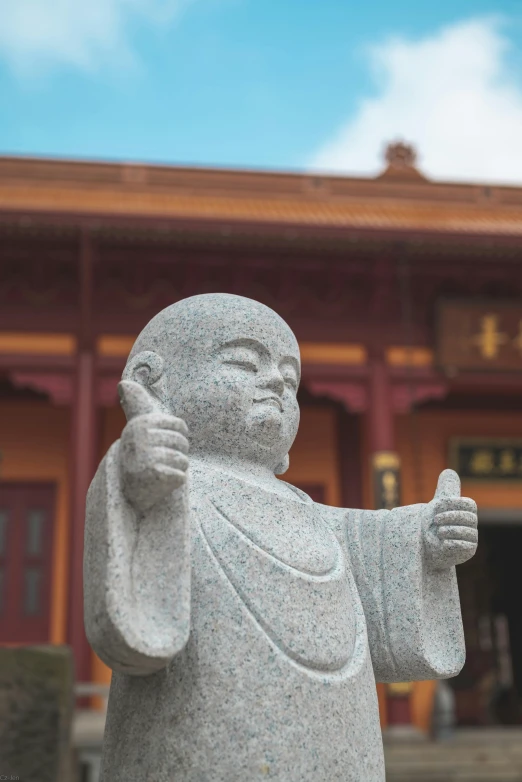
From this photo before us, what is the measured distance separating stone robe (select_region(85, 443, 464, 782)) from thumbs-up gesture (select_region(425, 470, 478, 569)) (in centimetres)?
14

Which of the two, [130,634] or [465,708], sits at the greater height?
[130,634]

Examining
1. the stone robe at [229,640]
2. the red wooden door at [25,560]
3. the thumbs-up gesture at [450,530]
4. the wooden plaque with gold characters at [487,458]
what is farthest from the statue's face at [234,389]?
the wooden plaque with gold characters at [487,458]

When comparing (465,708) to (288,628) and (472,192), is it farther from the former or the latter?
(288,628)

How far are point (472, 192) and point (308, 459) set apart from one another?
5.06 meters

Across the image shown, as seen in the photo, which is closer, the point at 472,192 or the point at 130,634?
the point at 130,634

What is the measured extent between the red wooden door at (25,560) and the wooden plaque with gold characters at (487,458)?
4.19 m

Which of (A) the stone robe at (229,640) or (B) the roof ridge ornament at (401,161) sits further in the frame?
(B) the roof ridge ornament at (401,161)

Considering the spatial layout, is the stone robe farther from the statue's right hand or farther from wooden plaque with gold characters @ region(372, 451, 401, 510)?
wooden plaque with gold characters @ region(372, 451, 401, 510)

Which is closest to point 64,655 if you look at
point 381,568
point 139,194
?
point 381,568

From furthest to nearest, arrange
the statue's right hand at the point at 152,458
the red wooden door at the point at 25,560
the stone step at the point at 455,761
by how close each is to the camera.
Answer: the red wooden door at the point at 25,560 < the stone step at the point at 455,761 < the statue's right hand at the point at 152,458

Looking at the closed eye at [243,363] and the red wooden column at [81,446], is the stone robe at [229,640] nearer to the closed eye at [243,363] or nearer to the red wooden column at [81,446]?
the closed eye at [243,363]

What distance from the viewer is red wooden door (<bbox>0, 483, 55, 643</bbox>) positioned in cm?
758

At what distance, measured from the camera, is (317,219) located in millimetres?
9188

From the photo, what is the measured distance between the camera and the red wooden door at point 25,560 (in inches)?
299
